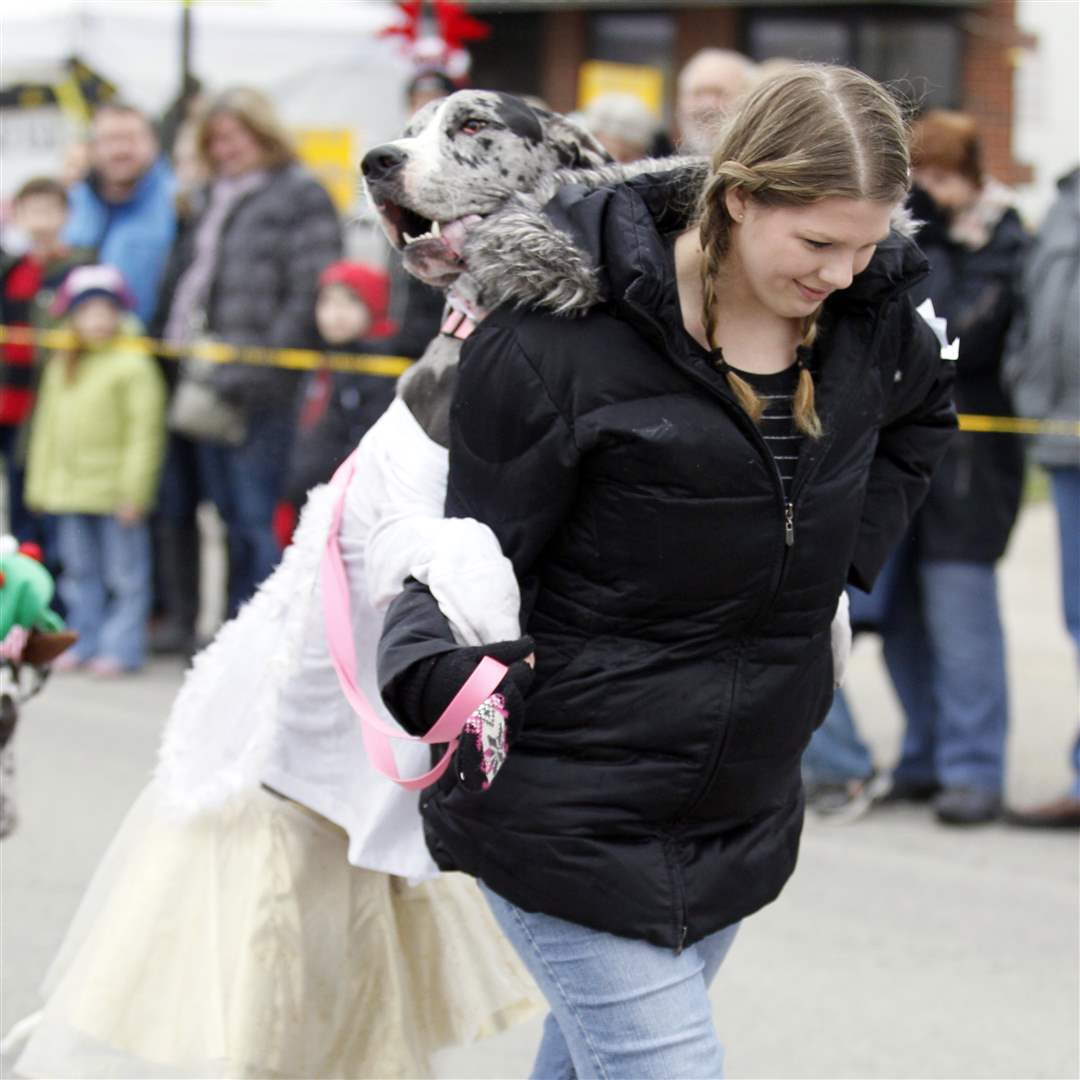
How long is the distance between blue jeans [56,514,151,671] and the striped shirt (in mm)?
5761

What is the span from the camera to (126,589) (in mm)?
7926

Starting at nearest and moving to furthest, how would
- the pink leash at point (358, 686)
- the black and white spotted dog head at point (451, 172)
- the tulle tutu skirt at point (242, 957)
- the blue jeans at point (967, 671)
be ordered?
the pink leash at point (358, 686)
the black and white spotted dog head at point (451, 172)
the tulle tutu skirt at point (242, 957)
the blue jeans at point (967, 671)

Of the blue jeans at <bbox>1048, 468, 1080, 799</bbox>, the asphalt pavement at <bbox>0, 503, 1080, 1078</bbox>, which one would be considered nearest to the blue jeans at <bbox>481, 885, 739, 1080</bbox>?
the asphalt pavement at <bbox>0, 503, 1080, 1078</bbox>

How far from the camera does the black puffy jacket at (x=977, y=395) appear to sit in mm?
5672

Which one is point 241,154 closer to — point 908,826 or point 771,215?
point 908,826

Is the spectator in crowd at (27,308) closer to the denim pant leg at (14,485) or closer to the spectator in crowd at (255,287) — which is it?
the denim pant leg at (14,485)

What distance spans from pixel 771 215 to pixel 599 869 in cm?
89

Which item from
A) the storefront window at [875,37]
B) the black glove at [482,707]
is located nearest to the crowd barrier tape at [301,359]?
the black glove at [482,707]

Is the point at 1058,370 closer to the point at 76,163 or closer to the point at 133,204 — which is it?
the point at 133,204

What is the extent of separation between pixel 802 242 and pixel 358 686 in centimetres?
103

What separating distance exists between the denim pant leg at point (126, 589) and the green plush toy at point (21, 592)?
4.16 metres

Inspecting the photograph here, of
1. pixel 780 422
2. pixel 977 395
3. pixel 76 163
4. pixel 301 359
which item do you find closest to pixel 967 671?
pixel 977 395

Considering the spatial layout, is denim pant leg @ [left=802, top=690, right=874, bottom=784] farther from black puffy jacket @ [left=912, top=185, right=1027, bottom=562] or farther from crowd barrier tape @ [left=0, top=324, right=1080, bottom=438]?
crowd barrier tape @ [left=0, top=324, right=1080, bottom=438]

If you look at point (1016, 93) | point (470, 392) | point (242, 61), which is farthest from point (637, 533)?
point (1016, 93)
